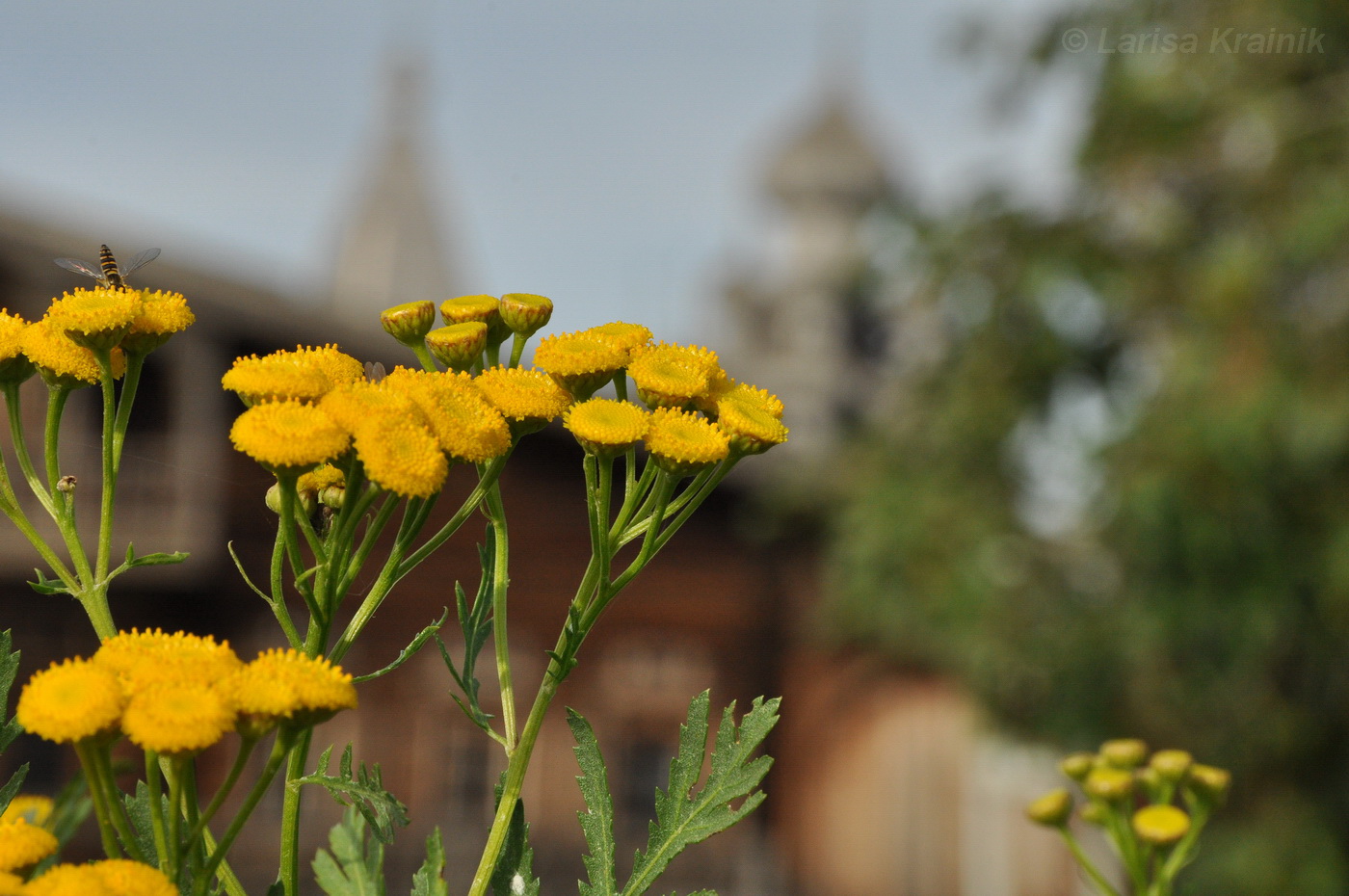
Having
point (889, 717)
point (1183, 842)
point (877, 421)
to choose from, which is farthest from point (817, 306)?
point (1183, 842)

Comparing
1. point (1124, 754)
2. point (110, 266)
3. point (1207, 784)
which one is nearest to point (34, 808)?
point (110, 266)

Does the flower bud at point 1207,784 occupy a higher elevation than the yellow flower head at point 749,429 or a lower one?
lower

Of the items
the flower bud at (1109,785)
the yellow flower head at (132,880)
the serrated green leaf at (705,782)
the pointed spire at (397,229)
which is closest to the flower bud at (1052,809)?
the flower bud at (1109,785)

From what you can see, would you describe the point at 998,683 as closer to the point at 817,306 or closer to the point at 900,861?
the point at 900,861

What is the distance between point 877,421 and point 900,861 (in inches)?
297

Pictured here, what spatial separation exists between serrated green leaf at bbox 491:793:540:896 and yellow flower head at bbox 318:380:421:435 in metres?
0.31

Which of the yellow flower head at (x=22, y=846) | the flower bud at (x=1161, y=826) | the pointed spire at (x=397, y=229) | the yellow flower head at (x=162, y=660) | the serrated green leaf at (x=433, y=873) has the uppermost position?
the yellow flower head at (x=162, y=660)

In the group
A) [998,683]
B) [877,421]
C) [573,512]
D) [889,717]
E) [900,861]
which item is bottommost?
[900,861]

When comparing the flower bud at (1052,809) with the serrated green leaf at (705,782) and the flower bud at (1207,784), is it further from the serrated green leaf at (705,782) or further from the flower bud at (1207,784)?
the serrated green leaf at (705,782)

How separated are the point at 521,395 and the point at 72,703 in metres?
0.45

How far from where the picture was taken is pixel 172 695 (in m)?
0.87

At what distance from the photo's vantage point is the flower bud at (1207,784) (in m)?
2.03

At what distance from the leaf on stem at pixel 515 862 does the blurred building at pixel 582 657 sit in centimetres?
792

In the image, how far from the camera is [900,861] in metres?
15.4
